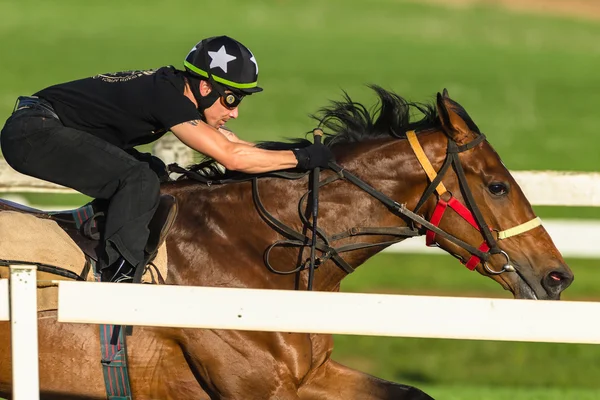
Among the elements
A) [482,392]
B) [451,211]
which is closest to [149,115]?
[451,211]

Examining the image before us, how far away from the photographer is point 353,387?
195 inches

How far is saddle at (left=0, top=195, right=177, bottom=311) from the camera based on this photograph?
4492 mm

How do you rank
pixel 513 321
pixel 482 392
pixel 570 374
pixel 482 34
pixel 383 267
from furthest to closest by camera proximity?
1. pixel 482 34
2. pixel 383 267
3. pixel 570 374
4. pixel 482 392
5. pixel 513 321

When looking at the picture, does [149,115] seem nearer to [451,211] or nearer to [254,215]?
[254,215]

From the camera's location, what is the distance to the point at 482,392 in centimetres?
690

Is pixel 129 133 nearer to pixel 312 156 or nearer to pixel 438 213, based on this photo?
pixel 312 156

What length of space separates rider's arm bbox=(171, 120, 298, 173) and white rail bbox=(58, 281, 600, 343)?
100 centimetres

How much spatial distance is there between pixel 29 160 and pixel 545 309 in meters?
2.41

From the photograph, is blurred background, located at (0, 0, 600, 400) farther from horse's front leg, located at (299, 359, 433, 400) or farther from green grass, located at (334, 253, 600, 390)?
horse's front leg, located at (299, 359, 433, 400)

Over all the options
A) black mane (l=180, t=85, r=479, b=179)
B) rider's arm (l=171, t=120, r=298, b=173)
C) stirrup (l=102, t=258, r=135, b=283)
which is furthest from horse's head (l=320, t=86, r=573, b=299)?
stirrup (l=102, t=258, r=135, b=283)

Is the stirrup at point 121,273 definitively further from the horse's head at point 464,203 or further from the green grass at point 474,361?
the green grass at point 474,361

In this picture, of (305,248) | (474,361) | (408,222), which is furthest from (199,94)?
(474,361)

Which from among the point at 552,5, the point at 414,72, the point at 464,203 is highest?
the point at 552,5

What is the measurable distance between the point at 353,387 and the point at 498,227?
1061mm
